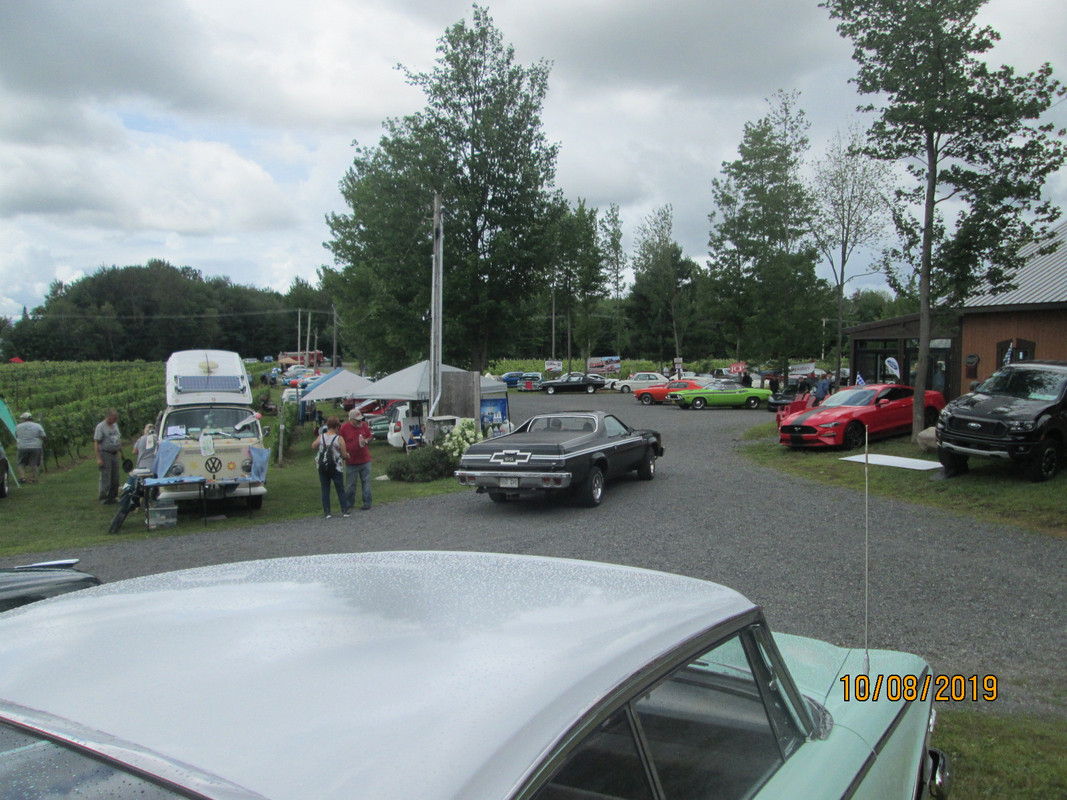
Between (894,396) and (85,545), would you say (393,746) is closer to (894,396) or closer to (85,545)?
(85,545)

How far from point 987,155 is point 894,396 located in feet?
19.7

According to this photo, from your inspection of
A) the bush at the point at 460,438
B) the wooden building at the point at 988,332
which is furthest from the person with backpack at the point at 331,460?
the wooden building at the point at 988,332

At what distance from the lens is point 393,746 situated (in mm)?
1302

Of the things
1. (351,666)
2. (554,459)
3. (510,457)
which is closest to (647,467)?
(554,459)

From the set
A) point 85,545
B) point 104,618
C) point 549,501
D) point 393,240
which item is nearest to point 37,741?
point 104,618

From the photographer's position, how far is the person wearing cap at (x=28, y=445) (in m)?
17.3

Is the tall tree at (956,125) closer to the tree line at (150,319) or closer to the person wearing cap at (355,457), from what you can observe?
the person wearing cap at (355,457)

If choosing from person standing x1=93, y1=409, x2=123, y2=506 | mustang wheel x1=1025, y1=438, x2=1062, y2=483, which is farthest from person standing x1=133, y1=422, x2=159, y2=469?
mustang wheel x1=1025, y1=438, x2=1062, y2=483

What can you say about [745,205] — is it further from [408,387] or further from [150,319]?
[150,319]

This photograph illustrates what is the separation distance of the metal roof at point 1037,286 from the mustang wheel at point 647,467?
32.4 feet

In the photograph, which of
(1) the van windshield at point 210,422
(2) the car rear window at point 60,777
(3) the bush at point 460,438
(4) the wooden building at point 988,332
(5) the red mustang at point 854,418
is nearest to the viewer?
(2) the car rear window at point 60,777

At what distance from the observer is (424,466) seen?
17078 mm

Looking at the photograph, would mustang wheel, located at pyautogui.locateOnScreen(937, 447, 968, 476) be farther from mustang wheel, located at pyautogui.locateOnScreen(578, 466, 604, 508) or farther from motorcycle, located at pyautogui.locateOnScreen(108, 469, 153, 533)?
motorcycle, located at pyautogui.locateOnScreen(108, 469, 153, 533)

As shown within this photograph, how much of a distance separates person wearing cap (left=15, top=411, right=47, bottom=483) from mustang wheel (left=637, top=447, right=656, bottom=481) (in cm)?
1383
